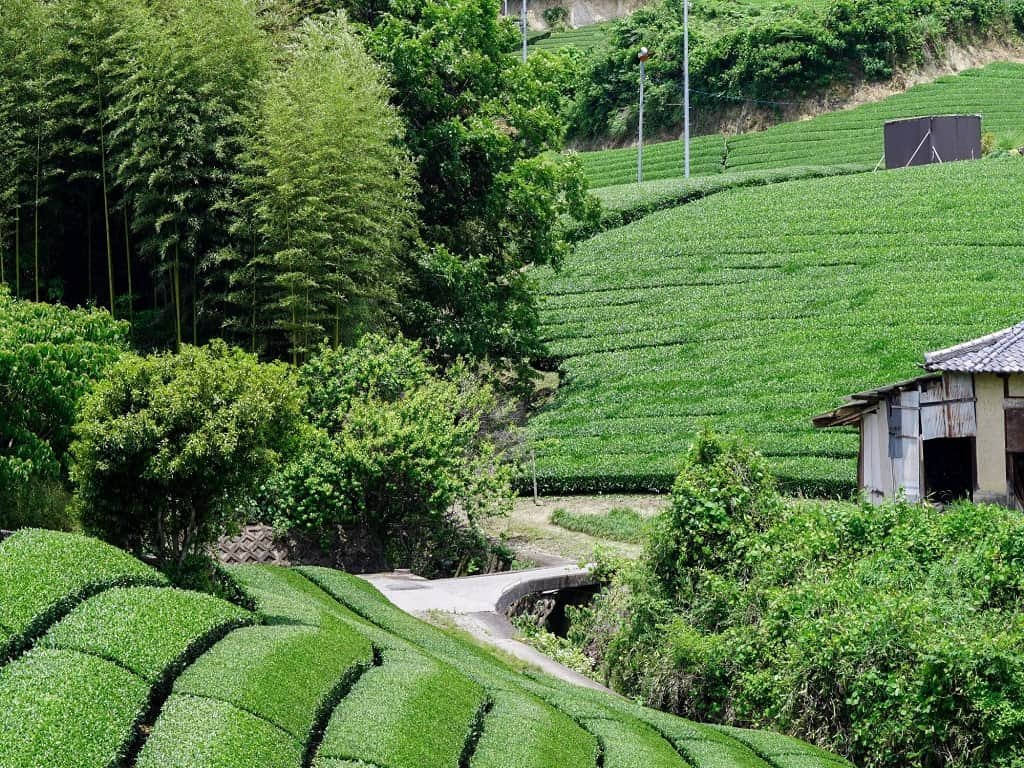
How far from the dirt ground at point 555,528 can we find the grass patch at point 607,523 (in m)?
0.13

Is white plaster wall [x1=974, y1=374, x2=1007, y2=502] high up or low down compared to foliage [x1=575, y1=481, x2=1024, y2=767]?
up

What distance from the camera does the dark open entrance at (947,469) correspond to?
1978cm

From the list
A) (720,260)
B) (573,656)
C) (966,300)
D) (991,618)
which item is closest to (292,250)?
(573,656)

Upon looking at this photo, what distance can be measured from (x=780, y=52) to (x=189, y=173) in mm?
46423

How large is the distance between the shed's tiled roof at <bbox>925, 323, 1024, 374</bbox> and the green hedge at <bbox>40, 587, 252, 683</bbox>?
434 inches

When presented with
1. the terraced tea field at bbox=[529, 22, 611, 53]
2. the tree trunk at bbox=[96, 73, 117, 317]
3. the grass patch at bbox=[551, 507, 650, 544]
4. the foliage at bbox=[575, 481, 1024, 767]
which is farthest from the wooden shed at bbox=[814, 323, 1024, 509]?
the terraced tea field at bbox=[529, 22, 611, 53]

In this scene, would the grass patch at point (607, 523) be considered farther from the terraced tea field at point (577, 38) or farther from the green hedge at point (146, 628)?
the terraced tea field at point (577, 38)

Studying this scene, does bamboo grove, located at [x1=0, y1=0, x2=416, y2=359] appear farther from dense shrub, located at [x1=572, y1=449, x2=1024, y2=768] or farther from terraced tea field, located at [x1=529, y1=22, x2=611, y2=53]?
terraced tea field, located at [x1=529, y1=22, x2=611, y2=53]

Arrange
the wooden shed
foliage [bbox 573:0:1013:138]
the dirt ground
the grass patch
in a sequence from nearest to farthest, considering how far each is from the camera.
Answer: the wooden shed < the dirt ground < the grass patch < foliage [bbox 573:0:1013:138]

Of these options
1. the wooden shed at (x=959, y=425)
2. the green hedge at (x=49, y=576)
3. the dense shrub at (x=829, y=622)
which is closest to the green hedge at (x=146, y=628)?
the green hedge at (x=49, y=576)

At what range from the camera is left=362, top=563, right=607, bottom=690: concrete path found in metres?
14.4

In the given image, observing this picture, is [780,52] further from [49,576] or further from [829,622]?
[49,576]

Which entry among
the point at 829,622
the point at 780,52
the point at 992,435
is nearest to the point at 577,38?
the point at 780,52

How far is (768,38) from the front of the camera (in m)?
64.4
